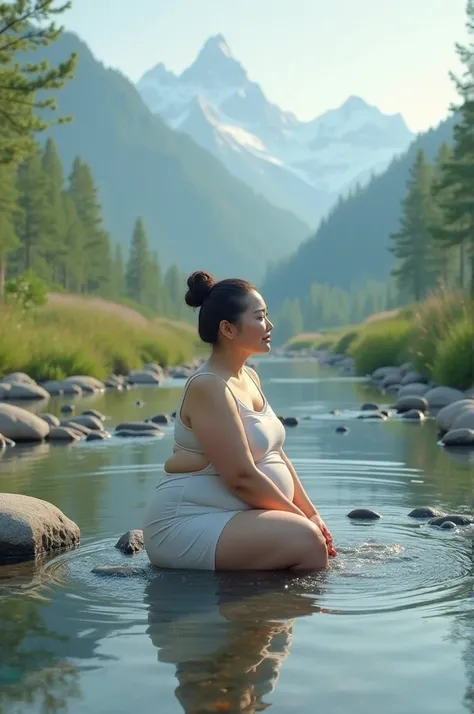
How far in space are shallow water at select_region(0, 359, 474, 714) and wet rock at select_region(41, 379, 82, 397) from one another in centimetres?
1262

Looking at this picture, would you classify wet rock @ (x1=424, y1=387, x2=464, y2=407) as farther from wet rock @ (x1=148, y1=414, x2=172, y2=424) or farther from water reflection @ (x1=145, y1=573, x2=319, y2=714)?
water reflection @ (x1=145, y1=573, x2=319, y2=714)

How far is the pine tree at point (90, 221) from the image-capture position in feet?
228

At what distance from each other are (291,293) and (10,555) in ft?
583

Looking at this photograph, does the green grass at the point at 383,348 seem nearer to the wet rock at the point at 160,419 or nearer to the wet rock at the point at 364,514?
the wet rock at the point at 160,419

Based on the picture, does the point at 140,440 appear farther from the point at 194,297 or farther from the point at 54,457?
the point at 194,297

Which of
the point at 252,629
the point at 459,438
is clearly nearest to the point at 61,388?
the point at 459,438

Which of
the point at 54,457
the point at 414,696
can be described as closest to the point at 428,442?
the point at 54,457

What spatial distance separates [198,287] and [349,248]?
179 meters

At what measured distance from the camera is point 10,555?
5.67 metres

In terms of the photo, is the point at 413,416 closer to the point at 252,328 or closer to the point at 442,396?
the point at 442,396

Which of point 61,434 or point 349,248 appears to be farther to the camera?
point 349,248

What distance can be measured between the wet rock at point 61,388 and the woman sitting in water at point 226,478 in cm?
1486

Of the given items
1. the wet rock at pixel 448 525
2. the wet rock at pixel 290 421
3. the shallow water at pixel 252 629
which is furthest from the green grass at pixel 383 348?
the wet rock at pixel 448 525

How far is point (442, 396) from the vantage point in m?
16.8
